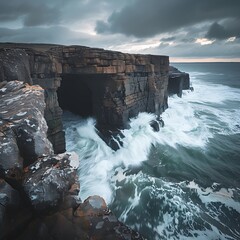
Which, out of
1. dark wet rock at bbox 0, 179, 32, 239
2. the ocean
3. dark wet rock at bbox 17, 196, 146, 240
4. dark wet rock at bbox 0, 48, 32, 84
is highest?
dark wet rock at bbox 0, 48, 32, 84

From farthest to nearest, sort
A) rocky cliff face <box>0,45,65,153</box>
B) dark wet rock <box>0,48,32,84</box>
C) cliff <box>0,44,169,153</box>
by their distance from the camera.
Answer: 1. cliff <box>0,44,169,153</box>
2. rocky cliff face <box>0,45,65,153</box>
3. dark wet rock <box>0,48,32,84</box>

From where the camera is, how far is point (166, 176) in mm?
7789

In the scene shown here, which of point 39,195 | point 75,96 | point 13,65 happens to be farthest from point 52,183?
point 75,96

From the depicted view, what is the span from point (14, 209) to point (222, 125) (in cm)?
1446

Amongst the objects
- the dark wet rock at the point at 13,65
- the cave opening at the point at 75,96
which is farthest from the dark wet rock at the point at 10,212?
the cave opening at the point at 75,96

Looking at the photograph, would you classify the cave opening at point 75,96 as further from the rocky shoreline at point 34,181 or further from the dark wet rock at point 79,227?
the dark wet rock at point 79,227

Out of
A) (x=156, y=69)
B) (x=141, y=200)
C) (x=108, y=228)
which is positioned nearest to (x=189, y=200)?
(x=141, y=200)

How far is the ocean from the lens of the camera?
18.7ft

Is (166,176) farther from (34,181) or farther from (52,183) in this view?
(34,181)

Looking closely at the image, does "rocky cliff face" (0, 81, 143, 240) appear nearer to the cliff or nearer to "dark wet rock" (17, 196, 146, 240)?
"dark wet rock" (17, 196, 146, 240)

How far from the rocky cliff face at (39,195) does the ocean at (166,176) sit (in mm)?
3192

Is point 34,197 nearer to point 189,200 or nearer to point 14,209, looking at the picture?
point 14,209

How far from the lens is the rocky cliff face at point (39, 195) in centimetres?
249

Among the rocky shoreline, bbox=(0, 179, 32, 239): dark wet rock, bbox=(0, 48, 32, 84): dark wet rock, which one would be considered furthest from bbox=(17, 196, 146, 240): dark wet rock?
bbox=(0, 48, 32, 84): dark wet rock
